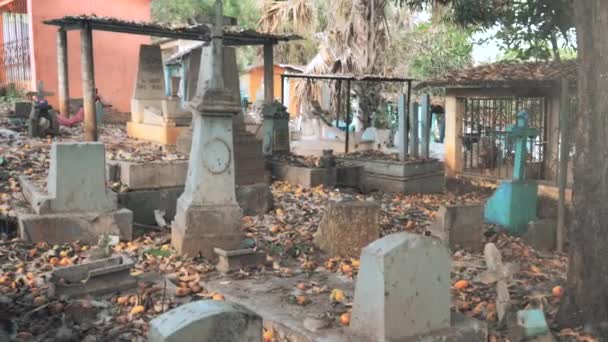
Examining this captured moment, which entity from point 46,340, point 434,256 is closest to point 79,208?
point 46,340

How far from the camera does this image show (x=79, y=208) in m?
6.74

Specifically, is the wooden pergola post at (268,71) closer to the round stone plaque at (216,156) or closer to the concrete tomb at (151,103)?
the concrete tomb at (151,103)

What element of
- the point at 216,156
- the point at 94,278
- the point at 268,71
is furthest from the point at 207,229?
the point at 268,71

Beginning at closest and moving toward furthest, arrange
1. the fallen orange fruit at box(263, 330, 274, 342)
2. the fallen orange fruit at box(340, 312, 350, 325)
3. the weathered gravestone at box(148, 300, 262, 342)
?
the weathered gravestone at box(148, 300, 262, 342), the fallen orange fruit at box(340, 312, 350, 325), the fallen orange fruit at box(263, 330, 274, 342)

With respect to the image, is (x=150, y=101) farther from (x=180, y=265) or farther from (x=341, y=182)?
(x=180, y=265)

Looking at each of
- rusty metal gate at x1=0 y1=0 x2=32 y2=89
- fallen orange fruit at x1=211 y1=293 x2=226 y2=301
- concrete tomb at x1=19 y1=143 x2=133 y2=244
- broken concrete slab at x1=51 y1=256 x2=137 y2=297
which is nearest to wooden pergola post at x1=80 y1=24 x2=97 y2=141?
concrete tomb at x1=19 y1=143 x2=133 y2=244

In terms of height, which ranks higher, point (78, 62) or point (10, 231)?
point (78, 62)

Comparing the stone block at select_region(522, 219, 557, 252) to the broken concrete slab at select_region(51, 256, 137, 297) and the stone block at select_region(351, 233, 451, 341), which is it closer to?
the stone block at select_region(351, 233, 451, 341)

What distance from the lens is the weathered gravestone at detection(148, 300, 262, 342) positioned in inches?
94.1

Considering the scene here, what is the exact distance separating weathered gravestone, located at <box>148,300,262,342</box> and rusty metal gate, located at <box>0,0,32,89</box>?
55.9 ft

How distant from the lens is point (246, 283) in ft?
17.7

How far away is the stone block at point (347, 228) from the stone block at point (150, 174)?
2637mm

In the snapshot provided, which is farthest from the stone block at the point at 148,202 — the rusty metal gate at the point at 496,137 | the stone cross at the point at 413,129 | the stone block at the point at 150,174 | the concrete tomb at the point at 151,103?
the rusty metal gate at the point at 496,137

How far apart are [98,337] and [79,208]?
2851 millimetres
